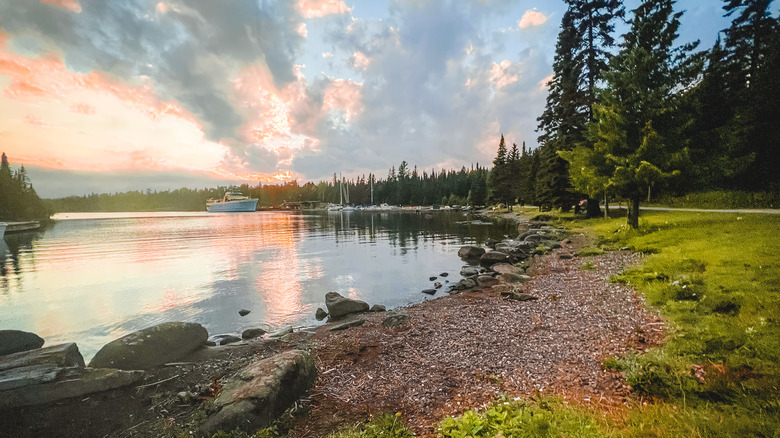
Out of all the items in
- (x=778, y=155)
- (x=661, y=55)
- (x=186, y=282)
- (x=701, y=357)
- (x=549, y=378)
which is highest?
(x=661, y=55)

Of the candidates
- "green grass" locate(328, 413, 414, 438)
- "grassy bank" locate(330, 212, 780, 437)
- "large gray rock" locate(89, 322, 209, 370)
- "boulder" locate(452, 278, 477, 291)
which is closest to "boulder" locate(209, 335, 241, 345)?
"large gray rock" locate(89, 322, 209, 370)

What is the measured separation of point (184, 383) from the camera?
830 cm

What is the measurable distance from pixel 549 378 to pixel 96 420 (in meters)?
10.2

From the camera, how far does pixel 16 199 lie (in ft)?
266

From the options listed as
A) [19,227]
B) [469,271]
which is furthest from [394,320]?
[19,227]

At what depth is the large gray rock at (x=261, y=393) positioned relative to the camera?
5.81m

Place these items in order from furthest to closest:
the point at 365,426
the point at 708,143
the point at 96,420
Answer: the point at 708,143 → the point at 96,420 → the point at 365,426

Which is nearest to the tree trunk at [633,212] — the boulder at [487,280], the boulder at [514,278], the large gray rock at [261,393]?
the boulder at [514,278]

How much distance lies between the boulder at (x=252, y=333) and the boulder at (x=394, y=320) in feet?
17.3

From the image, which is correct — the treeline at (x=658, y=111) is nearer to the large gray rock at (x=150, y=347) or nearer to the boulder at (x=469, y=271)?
the boulder at (x=469, y=271)

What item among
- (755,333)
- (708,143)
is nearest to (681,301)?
(755,333)

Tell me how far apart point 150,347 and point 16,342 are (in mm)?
4818

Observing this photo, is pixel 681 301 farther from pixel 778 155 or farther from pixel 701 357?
pixel 778 155

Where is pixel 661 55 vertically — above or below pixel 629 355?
above
